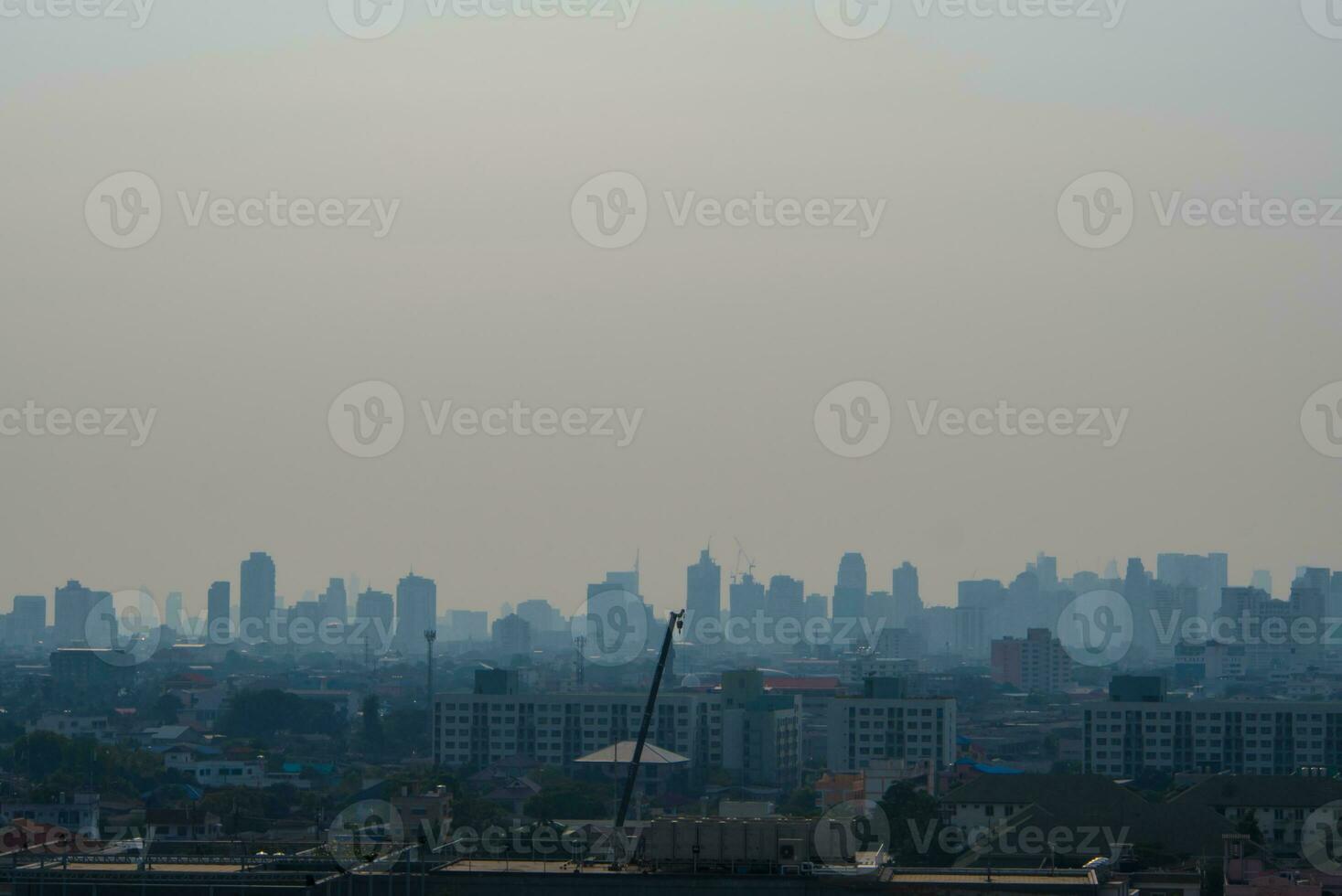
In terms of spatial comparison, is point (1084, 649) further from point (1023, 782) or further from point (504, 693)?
point (1023, 782)

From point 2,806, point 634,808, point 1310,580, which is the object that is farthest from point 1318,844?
point 1310,580

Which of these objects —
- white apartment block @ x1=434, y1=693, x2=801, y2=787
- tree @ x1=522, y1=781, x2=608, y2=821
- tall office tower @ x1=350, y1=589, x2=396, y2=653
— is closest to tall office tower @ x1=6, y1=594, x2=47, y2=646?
tall office tower @ x1=350, y1=589, x2=396, y2=653

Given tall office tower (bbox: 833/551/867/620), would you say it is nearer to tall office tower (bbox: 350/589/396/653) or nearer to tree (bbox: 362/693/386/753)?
tall office tower (bbox: 350/589/396/653)

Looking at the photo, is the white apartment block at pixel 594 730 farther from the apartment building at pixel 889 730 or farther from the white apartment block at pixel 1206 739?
the white apartment block at pixel 1206 739

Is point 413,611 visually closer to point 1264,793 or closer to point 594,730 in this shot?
point 594,730

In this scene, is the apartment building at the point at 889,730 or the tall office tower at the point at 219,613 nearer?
the apartment building at the point at 889,730

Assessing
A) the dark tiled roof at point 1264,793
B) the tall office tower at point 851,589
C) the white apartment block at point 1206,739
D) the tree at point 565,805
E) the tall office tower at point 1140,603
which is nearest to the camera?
the dark tiled roof at point 1264,793

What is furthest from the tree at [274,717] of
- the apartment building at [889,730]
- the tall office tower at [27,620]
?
the tall office tower at [27,620]
